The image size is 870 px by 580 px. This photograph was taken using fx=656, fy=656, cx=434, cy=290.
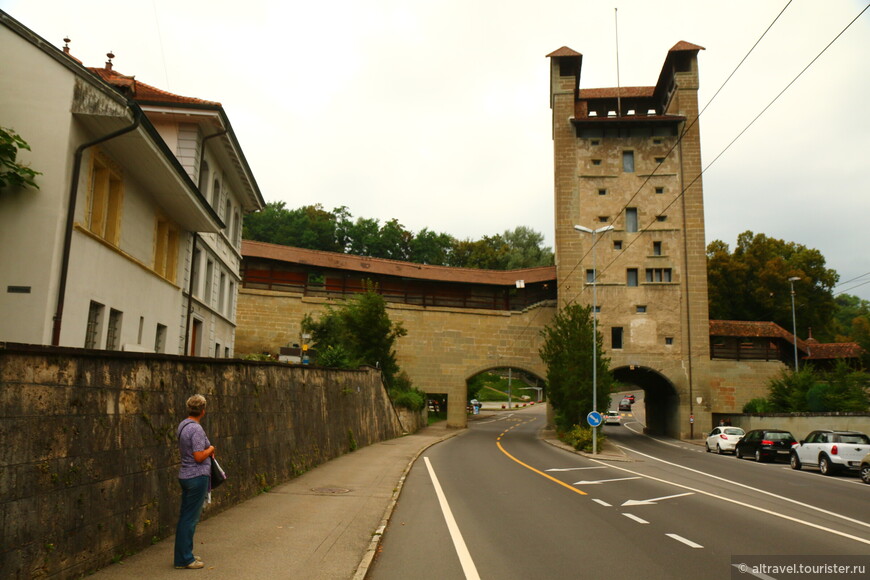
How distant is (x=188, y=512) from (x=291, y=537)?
228 cm

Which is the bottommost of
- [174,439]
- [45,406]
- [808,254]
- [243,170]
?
[174,439]

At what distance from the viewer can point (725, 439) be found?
109 ft

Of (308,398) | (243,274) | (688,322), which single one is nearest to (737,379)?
(688,322)

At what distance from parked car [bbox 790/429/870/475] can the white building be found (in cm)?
2121

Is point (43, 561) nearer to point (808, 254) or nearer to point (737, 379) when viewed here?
point (737, 379)

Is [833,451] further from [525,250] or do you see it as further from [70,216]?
[525,250]

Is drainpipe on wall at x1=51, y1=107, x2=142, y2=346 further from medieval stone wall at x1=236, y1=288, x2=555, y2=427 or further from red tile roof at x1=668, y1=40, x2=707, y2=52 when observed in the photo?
red tile roof at x1=668, y1=40, x2=707, y2=52

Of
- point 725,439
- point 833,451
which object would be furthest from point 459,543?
point 725,439

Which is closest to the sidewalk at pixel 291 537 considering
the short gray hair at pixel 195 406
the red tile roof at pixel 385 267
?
the short gray hair at pixel 195 406

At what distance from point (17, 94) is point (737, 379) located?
4740 centimetres

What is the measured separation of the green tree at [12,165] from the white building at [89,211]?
332mm

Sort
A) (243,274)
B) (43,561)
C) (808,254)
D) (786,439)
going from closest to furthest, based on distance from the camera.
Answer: (43,561)
(786,439)
(243,274)
(808,254)

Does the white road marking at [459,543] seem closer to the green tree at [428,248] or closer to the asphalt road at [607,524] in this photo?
the asphalt road at [607,524]

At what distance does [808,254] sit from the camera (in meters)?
66.7
